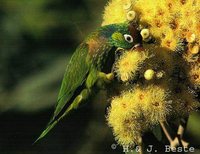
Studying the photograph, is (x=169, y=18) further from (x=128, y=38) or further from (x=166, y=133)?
(x=166, y=133)

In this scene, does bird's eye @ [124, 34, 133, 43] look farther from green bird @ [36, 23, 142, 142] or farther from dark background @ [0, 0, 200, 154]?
dark background @ [0, 0, 200, 154]

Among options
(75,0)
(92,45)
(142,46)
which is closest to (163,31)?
(142,46)

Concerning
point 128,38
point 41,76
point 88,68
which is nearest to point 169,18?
point 128,38

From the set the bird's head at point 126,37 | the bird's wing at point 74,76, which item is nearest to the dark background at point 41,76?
the bird's wing at point 74,76

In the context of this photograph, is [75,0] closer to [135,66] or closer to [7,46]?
[7,46]

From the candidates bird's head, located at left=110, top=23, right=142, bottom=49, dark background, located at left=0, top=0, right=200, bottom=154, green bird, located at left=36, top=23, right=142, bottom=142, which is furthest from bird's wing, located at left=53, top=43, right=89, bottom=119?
dark background, located at left=0, top=0, right=200, bottom=154

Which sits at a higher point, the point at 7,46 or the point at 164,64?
the point at 164,64

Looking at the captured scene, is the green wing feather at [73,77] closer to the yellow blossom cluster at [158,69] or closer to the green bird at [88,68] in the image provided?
the green bird at [88,68]
